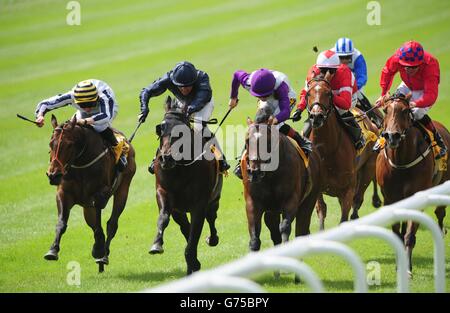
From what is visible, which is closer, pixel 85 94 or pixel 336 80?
pixel 85 94

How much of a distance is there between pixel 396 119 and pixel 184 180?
223cm

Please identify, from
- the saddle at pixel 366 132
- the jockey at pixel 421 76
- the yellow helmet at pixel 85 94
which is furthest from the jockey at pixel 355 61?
the yellow helmet at pixel 85 94

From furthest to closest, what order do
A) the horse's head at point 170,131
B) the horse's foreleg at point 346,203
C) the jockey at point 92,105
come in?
the horse's foreleg at point 346,203 → the jockey at point 92,105 → the horse's head at point 170,131

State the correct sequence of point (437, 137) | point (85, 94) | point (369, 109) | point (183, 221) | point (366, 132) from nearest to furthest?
point (183, 221) < point (437, 137) < point (85, 94) < point (366, 132) < point (369, 109)

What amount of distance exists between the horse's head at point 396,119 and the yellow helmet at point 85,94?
324cm

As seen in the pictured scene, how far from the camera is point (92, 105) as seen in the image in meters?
10.7

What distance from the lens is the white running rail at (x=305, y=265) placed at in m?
4.28

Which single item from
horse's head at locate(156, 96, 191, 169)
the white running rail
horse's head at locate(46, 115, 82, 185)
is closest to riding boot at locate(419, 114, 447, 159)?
horse's head at locate(156, 96, 191, 169)

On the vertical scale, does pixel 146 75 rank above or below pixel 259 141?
above

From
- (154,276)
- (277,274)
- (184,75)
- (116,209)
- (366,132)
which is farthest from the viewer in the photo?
(366,132)

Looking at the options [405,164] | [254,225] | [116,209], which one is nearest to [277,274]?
[254,225]

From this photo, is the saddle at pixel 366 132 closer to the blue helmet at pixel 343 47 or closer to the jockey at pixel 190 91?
the blue helmet at pixel 343 47

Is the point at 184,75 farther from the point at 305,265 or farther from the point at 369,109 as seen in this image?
the point at 305,265

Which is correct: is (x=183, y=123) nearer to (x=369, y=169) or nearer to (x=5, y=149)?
(x=369, y=169)
